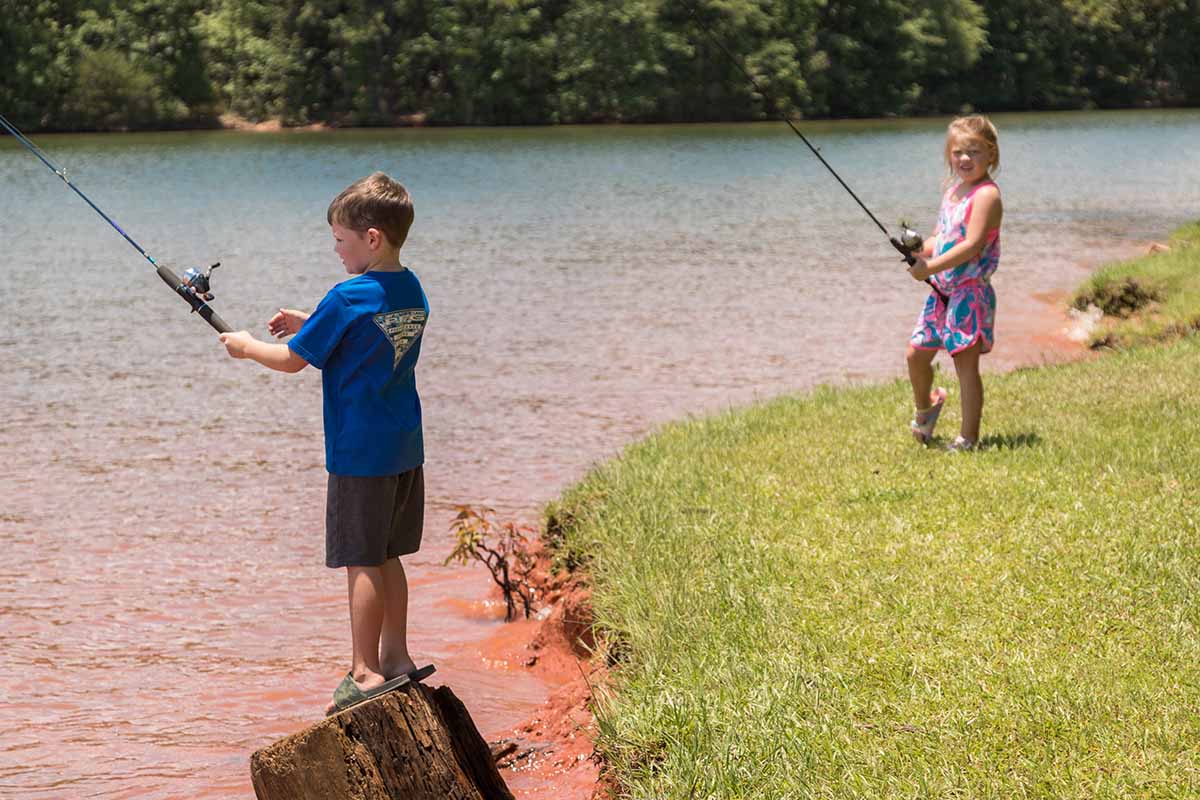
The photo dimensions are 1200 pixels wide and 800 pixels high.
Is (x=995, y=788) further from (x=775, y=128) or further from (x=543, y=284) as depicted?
(x=775, y=128)

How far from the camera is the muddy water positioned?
6156 mm

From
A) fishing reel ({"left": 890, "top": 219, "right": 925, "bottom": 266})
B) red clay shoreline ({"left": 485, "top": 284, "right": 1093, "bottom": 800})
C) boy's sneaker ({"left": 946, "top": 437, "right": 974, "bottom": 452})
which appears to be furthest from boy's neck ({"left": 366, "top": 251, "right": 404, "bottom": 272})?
boy's sneaker ({"left": 946, "top": 437, "right": 974, "bottom": 452})

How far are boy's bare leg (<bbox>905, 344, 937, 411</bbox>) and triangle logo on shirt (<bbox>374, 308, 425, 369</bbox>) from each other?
361cm

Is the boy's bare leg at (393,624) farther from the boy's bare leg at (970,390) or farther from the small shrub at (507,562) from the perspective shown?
the boy's bare leg at (970,390)

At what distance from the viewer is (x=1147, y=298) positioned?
1299 cm

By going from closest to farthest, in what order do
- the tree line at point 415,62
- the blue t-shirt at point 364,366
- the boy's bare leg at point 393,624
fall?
the blue t-shirt at point 364,366 < the boy's bare leg at point 393,624 < the tree line at point 415,62

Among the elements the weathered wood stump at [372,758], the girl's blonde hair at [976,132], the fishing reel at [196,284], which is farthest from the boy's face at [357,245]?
the girl's blonde hair at [976,132]

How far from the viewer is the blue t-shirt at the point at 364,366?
3875 mm

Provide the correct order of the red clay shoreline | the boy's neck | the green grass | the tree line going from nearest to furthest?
the boy's neck
the red clay shoreline
the green grass
the tree line

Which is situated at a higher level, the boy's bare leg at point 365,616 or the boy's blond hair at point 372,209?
the boy's blond hair at point 372,209

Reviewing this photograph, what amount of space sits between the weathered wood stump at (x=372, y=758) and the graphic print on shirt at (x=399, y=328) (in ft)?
3.00

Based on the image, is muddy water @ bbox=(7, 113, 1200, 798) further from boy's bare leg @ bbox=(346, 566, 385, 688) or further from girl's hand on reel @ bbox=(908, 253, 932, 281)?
girl's hand on reel @ bbox=(908, 253, 932, 281)

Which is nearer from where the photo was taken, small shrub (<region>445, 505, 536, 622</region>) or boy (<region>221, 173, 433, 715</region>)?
boy (<region>221, 173, 433, 715</region>)

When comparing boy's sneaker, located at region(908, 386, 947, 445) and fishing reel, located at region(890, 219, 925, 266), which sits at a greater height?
fishing reel, located at region(890, 219, 925, 266)
